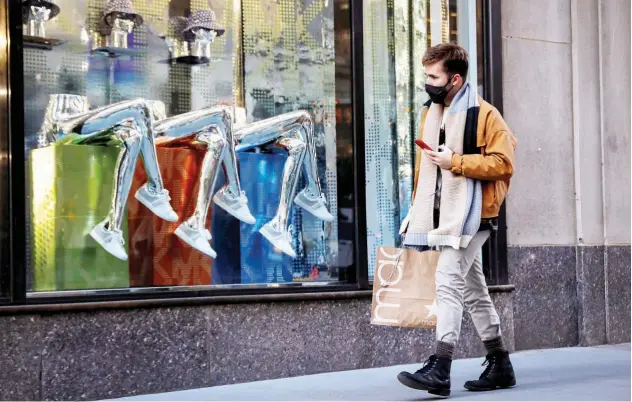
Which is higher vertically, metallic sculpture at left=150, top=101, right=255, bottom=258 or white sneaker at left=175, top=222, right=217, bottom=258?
metallic sculpture at left=150, top=101, right=255, bottom=258

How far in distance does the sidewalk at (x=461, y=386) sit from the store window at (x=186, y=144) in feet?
2.41

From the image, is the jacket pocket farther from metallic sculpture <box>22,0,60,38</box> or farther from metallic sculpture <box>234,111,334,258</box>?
metallic sculpture <box>22,0,60,38</box>

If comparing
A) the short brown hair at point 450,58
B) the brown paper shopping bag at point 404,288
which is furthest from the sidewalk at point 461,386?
the short brown hair at point 450,58

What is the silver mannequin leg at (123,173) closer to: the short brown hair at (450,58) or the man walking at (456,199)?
the man walking at (456,199)

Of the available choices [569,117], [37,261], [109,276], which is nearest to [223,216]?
[109,276]

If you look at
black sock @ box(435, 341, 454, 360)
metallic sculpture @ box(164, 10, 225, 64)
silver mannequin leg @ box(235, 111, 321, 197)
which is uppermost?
metallic sculpture @ box(164, 10, 225, 64)

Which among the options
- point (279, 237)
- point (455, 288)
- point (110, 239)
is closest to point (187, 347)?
point (110, 239)

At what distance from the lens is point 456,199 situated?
587 cm

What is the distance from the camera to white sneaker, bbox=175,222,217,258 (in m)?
6.90

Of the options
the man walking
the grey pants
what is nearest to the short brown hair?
the man walking

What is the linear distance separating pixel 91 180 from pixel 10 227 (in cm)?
73

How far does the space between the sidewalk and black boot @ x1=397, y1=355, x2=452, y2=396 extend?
6.7 inches

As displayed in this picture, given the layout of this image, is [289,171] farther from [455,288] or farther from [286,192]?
[455,288]

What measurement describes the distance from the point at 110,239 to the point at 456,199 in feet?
6.88
